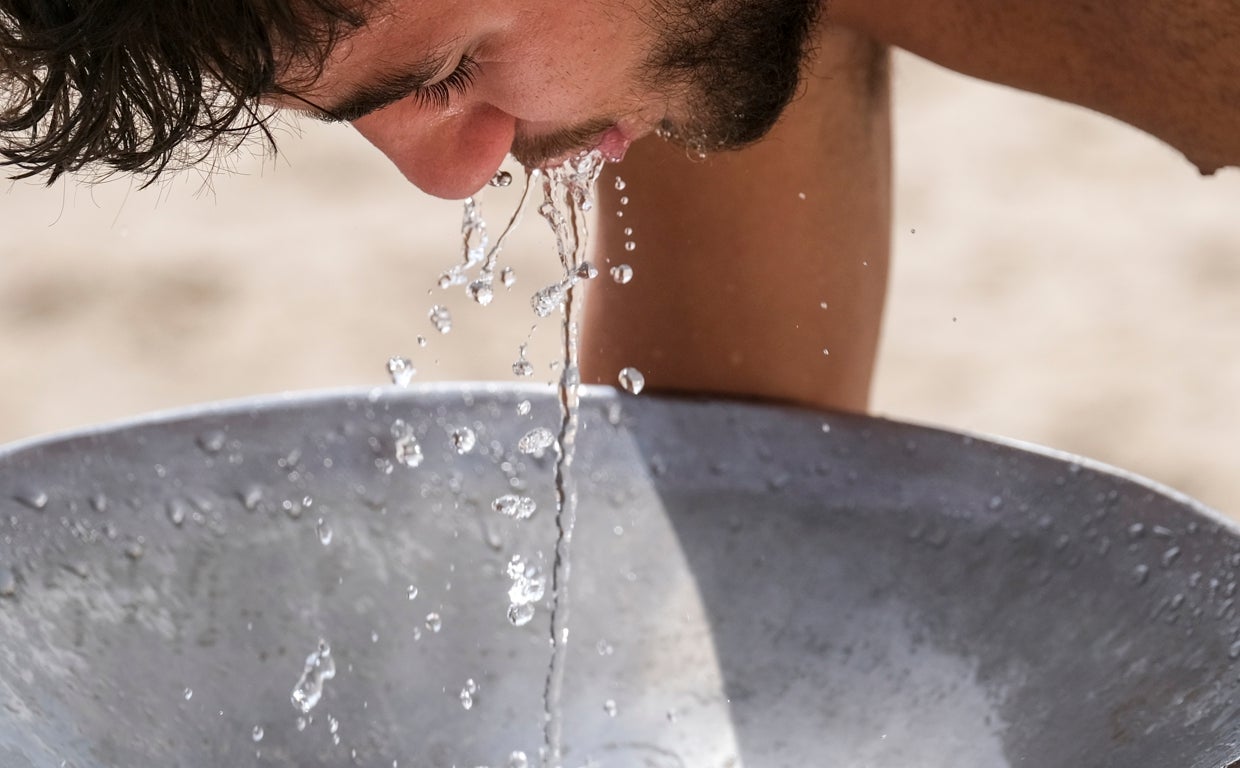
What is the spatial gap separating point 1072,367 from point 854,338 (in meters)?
1.06

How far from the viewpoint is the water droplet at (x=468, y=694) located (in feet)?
3.17

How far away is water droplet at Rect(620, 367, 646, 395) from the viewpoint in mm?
1058

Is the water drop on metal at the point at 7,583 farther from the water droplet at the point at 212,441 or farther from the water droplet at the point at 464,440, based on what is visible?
the water droplet at the point at 464,440

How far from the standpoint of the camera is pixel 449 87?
831 millimetres

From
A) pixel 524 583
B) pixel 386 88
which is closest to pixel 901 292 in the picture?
pixel 524 583

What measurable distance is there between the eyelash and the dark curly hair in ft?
0.27

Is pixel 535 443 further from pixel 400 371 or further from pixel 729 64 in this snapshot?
pixel 729 64

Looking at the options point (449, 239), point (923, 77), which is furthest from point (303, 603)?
point (923, 77)

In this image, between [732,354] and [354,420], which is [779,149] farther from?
[354,420]

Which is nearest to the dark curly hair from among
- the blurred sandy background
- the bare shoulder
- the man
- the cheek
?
the man

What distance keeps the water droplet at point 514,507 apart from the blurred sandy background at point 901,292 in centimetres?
109

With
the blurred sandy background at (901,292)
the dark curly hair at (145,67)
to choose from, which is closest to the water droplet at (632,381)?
the dark curly hair at (145,67)

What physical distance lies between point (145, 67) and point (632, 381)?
0.42m

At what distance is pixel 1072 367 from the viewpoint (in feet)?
7.13
